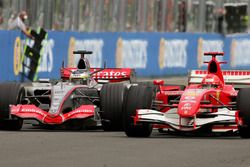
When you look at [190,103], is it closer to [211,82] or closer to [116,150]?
[211,82]

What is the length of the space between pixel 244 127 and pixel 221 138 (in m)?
0.58

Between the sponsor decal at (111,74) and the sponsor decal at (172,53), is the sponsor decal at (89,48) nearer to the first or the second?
the sponsor decal at (172,53)

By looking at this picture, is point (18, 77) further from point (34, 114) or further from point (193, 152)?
point (193, 152)

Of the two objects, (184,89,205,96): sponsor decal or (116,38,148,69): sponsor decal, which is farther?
(116,38,148,69): sponsor decal

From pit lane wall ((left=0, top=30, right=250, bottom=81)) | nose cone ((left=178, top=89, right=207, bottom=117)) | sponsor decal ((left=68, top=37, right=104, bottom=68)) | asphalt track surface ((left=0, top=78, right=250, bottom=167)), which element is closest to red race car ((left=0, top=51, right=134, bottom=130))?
asphalt track surface ((left=0, top=78, right=250, bottom=167))

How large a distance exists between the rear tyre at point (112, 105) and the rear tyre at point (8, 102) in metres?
1.31

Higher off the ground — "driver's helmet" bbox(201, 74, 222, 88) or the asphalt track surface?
"driver's helmet" bbox(201, 74, 222, 88)

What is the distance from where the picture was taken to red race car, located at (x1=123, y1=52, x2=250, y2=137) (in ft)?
44.7

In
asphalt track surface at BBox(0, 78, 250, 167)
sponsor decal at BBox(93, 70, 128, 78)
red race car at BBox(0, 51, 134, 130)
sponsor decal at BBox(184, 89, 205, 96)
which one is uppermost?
sponsor decal at BBox(93, 70, 128, 78)

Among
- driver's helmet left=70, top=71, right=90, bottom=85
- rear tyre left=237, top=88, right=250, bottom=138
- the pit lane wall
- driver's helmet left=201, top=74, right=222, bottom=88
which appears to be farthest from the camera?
the pit lane wall

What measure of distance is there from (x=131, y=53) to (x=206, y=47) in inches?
241

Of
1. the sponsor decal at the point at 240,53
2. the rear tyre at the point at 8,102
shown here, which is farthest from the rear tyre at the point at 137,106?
the sponsor decal at the point at 240,53

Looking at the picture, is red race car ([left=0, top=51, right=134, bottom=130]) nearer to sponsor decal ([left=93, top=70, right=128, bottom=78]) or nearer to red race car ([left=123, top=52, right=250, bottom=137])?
red race car ([left=123, top=52, right=250, bottom=137])

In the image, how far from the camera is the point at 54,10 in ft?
95.2
